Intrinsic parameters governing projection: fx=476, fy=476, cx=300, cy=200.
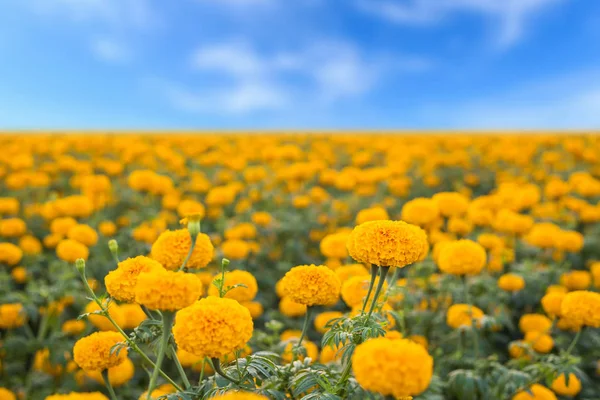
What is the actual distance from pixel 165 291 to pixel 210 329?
0.51 ft

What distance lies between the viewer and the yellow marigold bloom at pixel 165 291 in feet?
4.09

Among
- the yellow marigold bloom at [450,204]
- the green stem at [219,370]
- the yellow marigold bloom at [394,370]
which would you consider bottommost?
the green stem at [219,370]

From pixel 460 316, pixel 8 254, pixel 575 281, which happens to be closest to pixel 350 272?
pixel 460 316

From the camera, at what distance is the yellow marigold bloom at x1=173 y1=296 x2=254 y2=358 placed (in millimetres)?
1242

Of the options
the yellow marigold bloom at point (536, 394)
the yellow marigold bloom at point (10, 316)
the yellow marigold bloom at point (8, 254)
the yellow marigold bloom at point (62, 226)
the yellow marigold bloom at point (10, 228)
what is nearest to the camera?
the yellow marigold bloom at point (536, 394)

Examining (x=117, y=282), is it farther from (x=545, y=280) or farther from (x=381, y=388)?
(x=545, y=280)

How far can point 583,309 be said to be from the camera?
7.14 ft

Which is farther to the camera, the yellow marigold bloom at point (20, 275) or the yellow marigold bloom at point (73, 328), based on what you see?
the yellow marigold bloom at point (20, 275)

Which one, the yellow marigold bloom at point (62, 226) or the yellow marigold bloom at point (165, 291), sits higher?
the yellow marigold bloom at point (165, 291)

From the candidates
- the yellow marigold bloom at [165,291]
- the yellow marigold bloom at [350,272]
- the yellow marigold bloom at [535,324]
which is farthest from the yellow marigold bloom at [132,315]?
the yellow marigold bloom at [535,324]

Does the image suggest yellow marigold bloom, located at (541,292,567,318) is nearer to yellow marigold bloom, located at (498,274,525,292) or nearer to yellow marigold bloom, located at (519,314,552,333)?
yellow marigold bloom, located at (519,314,552,333)

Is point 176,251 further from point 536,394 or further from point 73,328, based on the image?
point 73,328

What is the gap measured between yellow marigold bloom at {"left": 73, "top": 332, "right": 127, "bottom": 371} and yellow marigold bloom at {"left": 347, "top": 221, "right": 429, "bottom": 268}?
0.86 m

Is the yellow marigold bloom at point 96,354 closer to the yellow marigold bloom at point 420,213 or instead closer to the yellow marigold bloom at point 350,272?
the yellow marigold bloom at point 350,272
